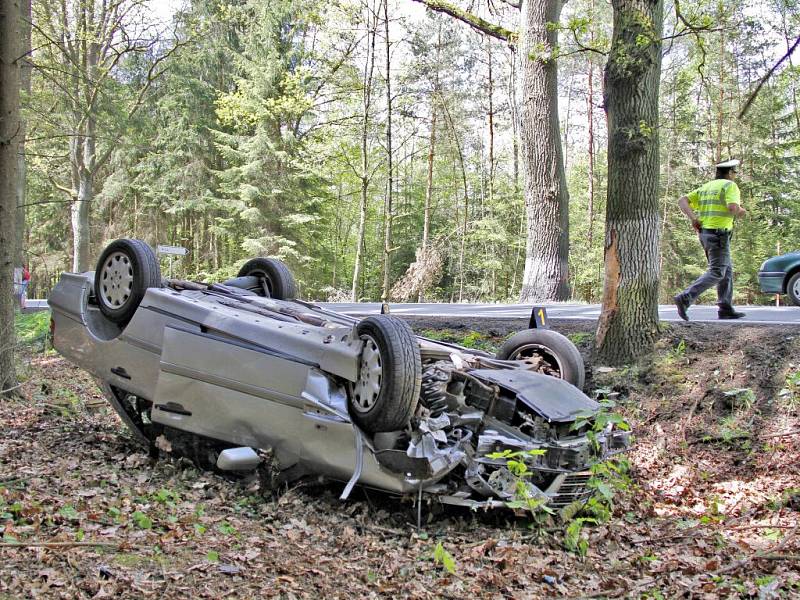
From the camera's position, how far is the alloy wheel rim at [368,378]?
4.22 meters

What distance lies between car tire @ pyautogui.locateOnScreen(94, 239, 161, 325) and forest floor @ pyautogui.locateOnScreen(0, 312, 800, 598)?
122 cm

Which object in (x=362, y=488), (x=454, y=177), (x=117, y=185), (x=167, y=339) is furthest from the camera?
(x=454, y=177)

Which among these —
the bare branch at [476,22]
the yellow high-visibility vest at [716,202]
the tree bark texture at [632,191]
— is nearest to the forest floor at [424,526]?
the tree bark texture at [632,191]

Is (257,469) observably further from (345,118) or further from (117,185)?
(117,185)

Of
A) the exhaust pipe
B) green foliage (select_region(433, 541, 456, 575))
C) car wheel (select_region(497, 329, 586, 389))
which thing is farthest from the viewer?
car wheel (select_region(497, 329, 586, 389))

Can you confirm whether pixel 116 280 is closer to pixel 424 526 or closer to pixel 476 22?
pixel 424 526

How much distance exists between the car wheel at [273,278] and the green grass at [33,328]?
645cm

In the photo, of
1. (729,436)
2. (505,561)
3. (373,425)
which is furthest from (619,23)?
(505,561)

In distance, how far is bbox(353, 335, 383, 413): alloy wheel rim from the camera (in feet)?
13.9

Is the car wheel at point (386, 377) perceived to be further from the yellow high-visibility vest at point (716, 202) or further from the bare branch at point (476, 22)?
the bare branch at point (476, 22)

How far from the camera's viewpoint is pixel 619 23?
23.2 feet

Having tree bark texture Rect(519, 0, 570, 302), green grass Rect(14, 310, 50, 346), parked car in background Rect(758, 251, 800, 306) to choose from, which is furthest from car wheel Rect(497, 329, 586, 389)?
green grass Rect(14, 310, 50, 346)

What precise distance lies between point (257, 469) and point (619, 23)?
19.2 ft

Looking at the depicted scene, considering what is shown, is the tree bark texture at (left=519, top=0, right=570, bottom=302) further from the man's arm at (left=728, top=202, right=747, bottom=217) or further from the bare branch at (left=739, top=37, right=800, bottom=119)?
the bare branch at (left=739, top=37, right=800, bottom=119)
